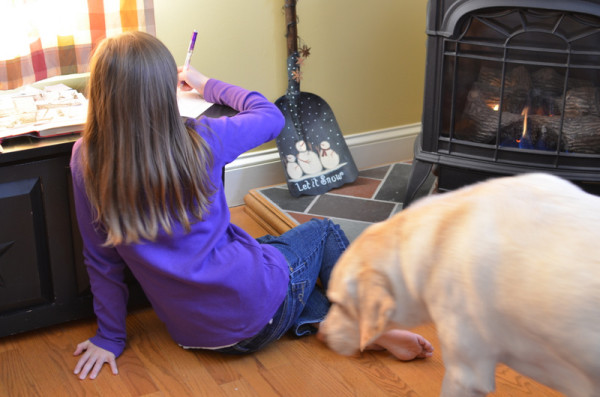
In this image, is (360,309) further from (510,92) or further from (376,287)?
(510,92)

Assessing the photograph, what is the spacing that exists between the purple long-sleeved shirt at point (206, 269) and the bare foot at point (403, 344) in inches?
11.5

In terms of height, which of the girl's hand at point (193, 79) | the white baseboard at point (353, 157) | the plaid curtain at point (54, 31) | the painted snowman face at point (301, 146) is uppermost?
the plaid curtain at point (54, 31)

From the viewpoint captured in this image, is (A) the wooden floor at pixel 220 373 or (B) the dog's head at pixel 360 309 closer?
(B) the dog's head at pixel 360 309

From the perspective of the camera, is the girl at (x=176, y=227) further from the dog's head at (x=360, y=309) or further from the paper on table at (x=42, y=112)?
the dog's head at (x=360, y=309)

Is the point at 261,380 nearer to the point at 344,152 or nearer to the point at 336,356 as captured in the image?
the point at 336,356

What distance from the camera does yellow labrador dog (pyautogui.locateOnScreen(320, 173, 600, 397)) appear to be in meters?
0.80

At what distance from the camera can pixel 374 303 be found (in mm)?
949

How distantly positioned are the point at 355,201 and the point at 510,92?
0.69 meters

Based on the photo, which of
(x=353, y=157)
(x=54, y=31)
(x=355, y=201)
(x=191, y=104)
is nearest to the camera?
(x=191, y=104)

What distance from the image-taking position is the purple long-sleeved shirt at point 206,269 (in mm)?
1630

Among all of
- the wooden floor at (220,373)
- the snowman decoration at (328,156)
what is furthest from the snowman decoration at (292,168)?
the wooden floor at (220,373)

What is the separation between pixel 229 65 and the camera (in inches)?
99.7

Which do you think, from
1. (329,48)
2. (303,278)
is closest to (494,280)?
(303,278)

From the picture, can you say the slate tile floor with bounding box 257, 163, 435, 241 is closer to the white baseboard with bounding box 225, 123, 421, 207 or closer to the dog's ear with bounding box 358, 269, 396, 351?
the white baseboard with bounding box 225, 123, 421, 207
